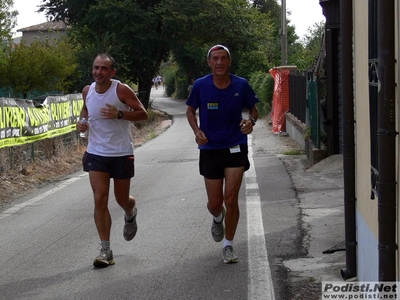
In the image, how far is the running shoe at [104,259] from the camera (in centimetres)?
711

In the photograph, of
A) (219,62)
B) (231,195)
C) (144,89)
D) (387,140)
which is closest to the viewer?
(387,140)

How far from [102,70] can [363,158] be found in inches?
102

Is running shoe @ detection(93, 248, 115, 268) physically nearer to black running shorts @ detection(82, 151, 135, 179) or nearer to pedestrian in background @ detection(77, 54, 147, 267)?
pedestrian in background @ detection(77, 54, 147, 267)

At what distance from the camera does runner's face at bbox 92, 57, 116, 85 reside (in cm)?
725

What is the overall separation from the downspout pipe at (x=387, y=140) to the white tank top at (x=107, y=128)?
348cm

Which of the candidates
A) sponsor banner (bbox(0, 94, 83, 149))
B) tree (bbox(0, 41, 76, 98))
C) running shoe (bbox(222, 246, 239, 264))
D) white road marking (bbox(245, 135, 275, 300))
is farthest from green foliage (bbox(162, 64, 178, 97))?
running shoe (bbox(222, 246, 239, 264))

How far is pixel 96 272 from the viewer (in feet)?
22.9

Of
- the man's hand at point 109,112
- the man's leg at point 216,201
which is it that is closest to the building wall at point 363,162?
the man's leg at point 216,201

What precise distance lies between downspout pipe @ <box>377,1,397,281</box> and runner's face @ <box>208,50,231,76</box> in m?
2.91

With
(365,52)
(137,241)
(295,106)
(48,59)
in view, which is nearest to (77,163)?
(295,106)

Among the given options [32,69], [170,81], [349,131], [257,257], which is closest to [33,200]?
[257,257]

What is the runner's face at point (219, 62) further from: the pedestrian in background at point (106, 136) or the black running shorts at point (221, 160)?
the pedestrian in background at point (106, 136)

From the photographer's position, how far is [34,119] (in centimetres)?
1603

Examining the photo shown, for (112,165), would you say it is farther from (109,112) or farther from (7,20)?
(7,20)
